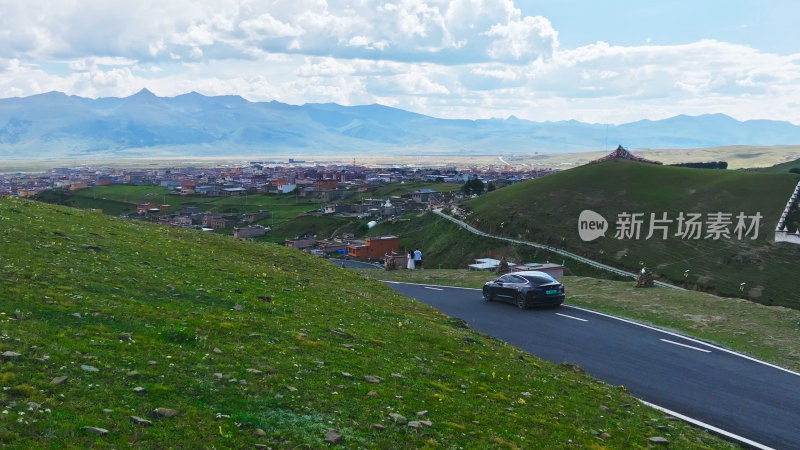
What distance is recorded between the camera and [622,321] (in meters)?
27.0

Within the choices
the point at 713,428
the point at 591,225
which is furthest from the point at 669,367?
the point at 591,225

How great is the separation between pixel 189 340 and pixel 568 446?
8304 mm

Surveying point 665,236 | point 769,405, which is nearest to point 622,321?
point 769,405

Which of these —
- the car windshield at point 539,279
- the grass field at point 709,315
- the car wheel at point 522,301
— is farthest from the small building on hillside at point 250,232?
the car wheel at point 522,301

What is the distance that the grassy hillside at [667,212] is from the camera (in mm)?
79250

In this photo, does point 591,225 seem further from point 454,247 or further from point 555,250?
point 454,247

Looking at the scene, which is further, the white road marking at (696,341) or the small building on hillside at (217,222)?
the small building on hillside at (217,222)

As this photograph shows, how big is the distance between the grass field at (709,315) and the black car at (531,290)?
2.10 metres

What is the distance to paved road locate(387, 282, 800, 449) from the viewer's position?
50.8ft

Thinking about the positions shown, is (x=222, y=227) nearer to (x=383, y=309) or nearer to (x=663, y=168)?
(x=663, y=168)

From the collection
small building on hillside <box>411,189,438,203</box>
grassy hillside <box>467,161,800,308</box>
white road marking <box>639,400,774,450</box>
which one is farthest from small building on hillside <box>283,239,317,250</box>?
white road marking <box>639,400,774,450</box>

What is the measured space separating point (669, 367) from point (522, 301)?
10591 millimetres

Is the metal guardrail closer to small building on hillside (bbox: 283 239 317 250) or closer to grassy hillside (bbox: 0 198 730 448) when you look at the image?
small building on hillside (bbox: 283 239 317 250)

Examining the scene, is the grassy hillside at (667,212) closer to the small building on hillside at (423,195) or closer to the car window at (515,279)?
the small building on hillside at (423,195)
